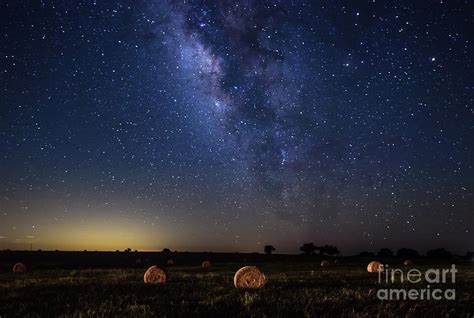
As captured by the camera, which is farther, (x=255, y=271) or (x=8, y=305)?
(x=255, y=271)

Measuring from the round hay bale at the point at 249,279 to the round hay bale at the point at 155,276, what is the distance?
13.8ft

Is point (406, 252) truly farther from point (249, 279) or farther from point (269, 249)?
point (249, 279)

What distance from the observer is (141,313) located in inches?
396

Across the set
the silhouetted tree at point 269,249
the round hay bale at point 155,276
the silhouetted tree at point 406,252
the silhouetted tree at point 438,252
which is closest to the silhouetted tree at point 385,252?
the silhouetted tree at point 406,252

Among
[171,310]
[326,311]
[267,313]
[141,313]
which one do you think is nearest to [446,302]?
[326,311]

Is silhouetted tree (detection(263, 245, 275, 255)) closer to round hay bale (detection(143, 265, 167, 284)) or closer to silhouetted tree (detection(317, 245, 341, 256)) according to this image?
silhouetted tree (detection(317, 245, 341, 256))

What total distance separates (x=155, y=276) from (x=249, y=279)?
5.10 meters

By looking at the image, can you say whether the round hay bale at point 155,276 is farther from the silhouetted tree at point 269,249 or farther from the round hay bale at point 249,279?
the silhouetted tree at point 269,249

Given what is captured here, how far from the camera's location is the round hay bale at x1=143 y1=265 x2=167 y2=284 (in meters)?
20.0

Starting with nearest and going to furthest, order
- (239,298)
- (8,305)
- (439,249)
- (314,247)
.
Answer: (8,305) → (239,298) → (439,249) → (314,247)

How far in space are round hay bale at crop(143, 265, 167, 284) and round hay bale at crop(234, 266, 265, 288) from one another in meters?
4.19

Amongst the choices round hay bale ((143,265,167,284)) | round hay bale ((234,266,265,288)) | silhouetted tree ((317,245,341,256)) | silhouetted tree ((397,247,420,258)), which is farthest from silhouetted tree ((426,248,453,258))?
round hay bale ((143,265,167,284))

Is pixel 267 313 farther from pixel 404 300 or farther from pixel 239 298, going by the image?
pixel 404 300

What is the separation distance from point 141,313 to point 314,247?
449 ft
